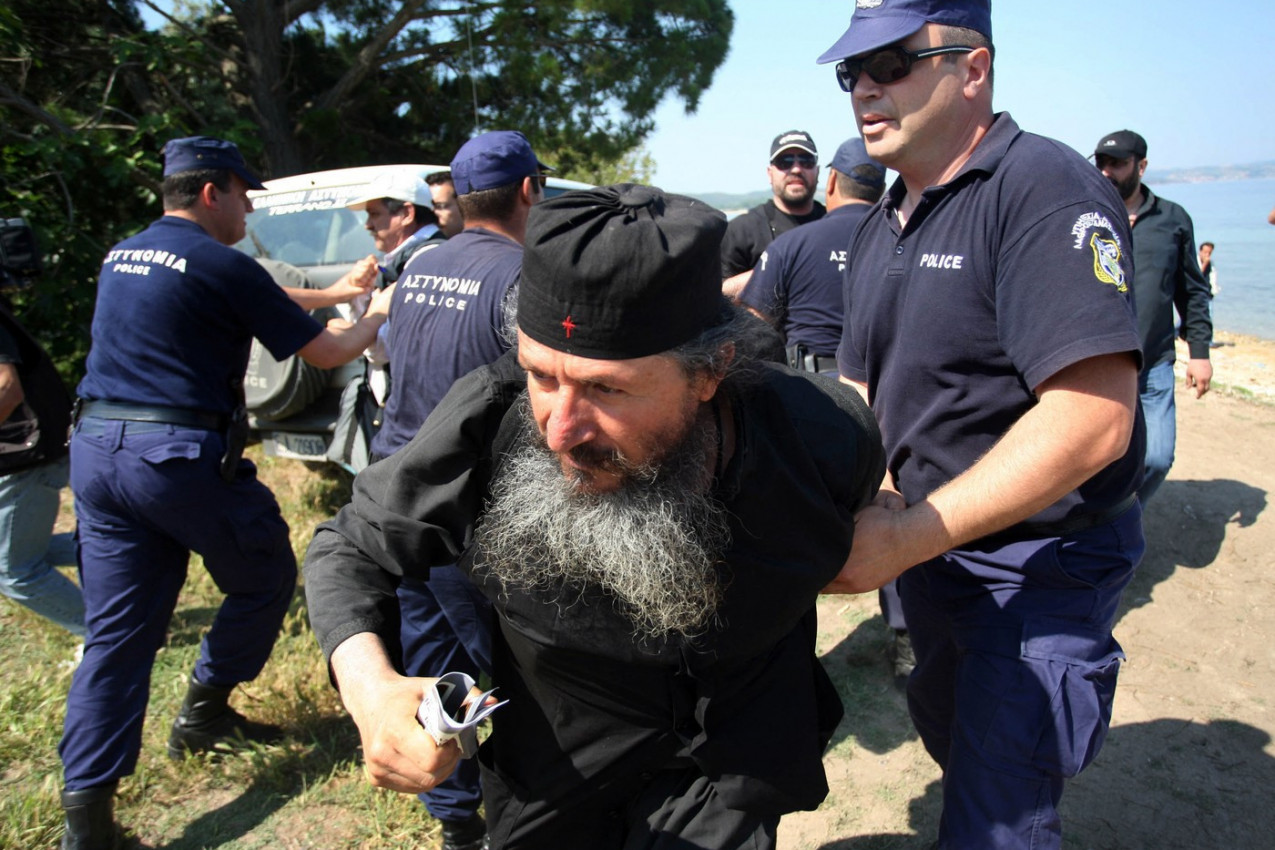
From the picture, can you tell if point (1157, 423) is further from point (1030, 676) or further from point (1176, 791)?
point (1030, 676)

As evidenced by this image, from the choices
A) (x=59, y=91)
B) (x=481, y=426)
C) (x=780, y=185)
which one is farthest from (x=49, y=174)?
Result: (x=481, y=426)

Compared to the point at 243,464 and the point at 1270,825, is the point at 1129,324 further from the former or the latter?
the point at 243,464

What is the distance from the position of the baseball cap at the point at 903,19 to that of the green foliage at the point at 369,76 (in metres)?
7.48

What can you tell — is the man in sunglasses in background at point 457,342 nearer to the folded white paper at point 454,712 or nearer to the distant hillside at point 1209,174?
the folded white paper at point 454,712

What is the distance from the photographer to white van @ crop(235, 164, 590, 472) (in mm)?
4883

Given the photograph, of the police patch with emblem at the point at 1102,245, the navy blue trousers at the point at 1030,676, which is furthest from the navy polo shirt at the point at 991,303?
the navy blue trousers at the point at 1030,676

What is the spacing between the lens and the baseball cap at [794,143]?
5195mm

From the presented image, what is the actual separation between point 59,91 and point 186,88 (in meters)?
1.28

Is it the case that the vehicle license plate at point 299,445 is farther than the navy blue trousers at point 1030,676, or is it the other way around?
the vehicle license plate at point 299,445

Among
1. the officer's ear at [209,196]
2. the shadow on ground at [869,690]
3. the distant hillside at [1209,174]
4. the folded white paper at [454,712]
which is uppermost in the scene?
the officer's ear at [209,196]

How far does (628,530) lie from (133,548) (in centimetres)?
225

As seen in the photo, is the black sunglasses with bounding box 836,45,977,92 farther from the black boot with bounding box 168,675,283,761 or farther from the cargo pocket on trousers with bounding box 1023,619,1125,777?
the black boot with bounding box 168,675,283,761

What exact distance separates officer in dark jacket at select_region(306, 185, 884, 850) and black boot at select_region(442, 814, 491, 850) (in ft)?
3.24

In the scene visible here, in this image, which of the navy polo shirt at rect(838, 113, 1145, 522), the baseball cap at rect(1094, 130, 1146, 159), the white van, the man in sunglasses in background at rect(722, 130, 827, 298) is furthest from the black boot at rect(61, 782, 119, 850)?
the baseball cap at rect(1094, 130, 1146, 159)
